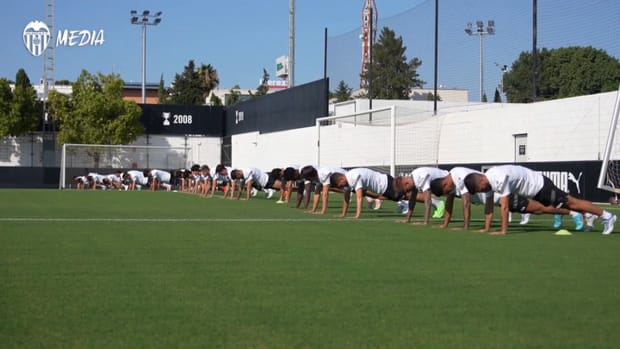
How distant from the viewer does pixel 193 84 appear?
97.5 meters

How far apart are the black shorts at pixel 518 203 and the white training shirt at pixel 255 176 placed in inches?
555

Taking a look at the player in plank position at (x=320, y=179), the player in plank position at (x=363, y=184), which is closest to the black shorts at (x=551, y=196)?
the player in plank position at (x=363, y=184)

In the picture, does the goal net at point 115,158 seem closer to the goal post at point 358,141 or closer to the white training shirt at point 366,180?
the goal post at point 358,141

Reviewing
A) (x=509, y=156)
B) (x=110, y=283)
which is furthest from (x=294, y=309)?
(x=509, y=156)

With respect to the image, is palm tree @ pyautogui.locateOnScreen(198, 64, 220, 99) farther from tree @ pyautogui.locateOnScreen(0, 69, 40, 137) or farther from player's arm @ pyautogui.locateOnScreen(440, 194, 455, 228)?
player's arm @ pyautogui.locateOnScreen(440, 194, 455, 228)

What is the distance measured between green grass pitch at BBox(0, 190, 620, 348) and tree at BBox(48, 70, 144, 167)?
46799mm

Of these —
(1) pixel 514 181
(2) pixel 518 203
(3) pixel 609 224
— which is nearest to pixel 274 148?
(2) pixel 518 203

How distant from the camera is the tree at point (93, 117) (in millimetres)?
60094

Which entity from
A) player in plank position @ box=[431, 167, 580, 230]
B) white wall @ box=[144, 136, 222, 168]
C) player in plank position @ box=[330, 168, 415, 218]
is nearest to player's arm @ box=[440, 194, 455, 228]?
player in plank position @ box=[431, 167, 580, 230]

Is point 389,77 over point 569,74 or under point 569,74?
over

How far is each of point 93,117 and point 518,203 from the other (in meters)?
48.6

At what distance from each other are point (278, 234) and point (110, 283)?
611 cm

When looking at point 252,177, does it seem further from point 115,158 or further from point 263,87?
point 263,87

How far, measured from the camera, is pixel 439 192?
1625cm
